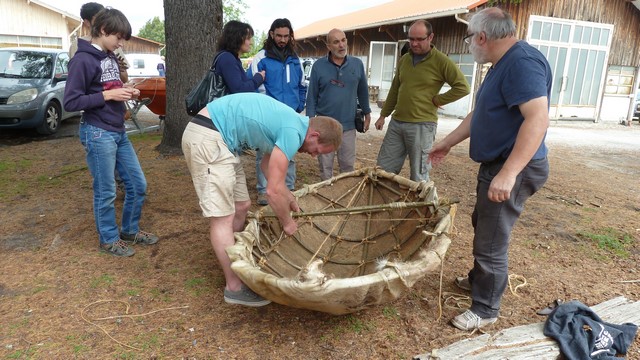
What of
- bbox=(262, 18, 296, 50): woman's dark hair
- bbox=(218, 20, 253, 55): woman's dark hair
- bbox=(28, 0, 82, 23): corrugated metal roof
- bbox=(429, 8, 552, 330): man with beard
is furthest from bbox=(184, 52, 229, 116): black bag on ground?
bbox=(28, 0, 82, 23): corrugated metal roof

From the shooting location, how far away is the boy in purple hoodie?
3004 millimetres

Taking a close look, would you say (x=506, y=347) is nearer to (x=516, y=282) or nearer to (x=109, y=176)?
(x=516, y=282)

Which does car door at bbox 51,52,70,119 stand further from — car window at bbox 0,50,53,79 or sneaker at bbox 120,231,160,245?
sneaker at bbox 120,231,160,245

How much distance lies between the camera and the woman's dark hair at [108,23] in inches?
119

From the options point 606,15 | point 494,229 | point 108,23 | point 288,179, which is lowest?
point 288,179

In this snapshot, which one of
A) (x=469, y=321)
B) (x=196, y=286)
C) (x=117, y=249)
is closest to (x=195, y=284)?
(x=196, y=286)

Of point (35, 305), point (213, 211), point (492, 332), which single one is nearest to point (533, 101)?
point (492, 332)

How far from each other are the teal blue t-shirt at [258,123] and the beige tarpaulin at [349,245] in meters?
0.58

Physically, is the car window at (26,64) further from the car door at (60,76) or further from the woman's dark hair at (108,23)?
the woman's dark hair at (108,23)

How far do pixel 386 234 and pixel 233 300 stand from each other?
1353 millimetres

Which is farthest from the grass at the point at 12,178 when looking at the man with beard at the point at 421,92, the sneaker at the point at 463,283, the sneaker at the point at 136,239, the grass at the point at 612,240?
the grass at the point at 612,240

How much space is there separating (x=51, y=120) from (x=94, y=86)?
6.28m

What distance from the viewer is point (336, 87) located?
449cm

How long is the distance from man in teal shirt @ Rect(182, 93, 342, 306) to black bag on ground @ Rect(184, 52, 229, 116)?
1099mm
